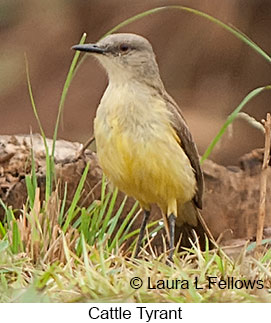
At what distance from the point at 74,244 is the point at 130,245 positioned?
37cm

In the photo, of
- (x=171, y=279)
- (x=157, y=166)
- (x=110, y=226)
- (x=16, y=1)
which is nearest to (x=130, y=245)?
(x=110, y=226)

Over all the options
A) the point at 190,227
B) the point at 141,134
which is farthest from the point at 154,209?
the point at 141,134

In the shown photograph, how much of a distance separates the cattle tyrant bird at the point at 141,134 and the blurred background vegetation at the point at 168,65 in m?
0.56

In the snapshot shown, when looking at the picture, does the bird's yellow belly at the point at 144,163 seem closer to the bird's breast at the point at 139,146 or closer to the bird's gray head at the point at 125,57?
the bird's breast at the point at 139,146

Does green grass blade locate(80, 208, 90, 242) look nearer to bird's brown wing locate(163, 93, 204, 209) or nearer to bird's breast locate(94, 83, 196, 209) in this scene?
bird's breast locate(94, 83, 196, 209)

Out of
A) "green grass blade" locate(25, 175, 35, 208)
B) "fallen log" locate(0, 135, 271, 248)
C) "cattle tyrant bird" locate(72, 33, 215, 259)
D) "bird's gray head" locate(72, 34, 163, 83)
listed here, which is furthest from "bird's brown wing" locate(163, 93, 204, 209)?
"green grass blade" locate(25, 175, 35, 208)

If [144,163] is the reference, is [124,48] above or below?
above

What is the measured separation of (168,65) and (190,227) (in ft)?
2.17

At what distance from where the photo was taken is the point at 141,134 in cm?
327

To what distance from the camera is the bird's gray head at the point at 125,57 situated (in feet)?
10.9

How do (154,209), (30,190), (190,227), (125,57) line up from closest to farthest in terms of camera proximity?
(125,57) → (30,190) → (190,227) → (154,209)

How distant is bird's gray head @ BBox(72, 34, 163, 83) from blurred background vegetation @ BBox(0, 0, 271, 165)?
1.93 feet

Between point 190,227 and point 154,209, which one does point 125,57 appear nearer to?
point 190,227

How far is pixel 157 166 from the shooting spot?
3.28 meters
